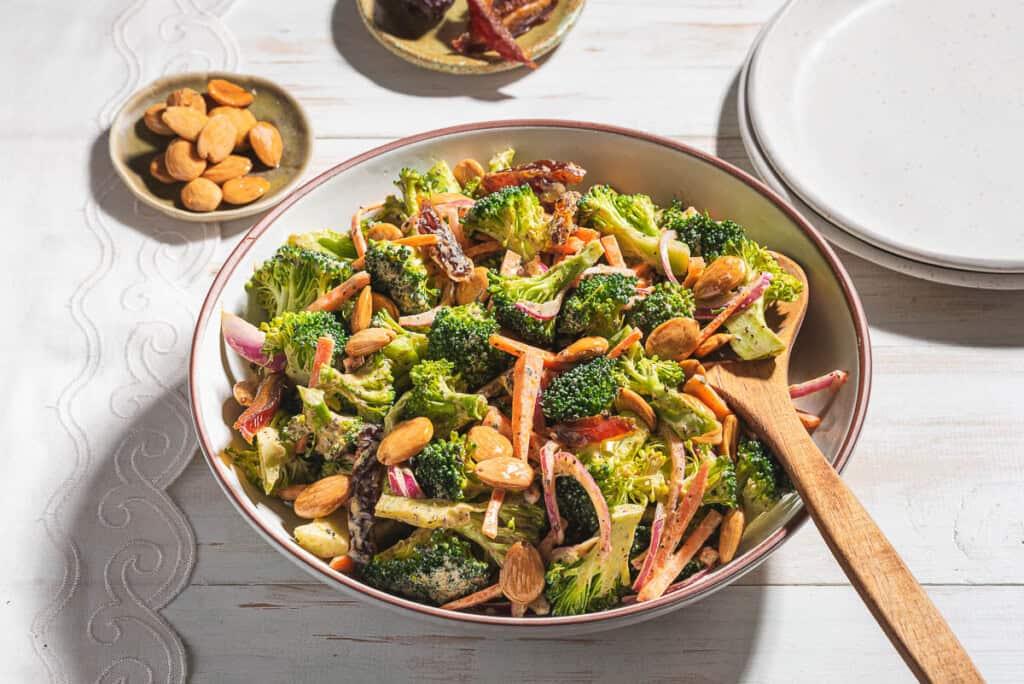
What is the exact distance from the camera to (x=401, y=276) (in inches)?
79.0

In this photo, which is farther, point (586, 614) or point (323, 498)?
point (323, 498)

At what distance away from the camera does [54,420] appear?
2520mm

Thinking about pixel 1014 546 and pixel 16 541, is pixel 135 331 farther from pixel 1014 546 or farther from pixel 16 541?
pixel 1014 546

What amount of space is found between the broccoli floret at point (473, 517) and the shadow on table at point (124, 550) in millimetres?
762

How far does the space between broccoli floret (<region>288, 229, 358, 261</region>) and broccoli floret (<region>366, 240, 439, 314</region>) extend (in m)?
0.18

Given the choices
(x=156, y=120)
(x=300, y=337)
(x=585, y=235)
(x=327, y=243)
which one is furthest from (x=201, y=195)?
(x=585, y=235)

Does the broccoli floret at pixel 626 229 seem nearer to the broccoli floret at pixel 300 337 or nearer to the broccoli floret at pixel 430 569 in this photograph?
the broccoli floret at pixel 300 337

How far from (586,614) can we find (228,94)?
7.23ft

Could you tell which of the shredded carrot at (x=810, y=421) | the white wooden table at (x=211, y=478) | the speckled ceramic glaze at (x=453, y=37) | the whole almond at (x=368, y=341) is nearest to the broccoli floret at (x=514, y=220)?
the whole almond at (x=368, y=341)

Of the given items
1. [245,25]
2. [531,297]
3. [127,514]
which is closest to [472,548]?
[531,297]

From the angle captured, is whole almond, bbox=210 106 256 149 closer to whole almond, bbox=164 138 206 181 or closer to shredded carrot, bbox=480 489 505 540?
whole almond, bbox=164 138 206 181

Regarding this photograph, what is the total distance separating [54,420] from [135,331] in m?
0.34

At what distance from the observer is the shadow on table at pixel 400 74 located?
10.3ft

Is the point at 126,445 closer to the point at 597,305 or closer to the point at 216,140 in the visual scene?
the point at 216,140
